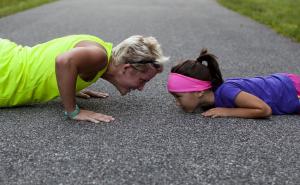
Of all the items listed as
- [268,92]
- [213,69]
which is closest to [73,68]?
[213,69]

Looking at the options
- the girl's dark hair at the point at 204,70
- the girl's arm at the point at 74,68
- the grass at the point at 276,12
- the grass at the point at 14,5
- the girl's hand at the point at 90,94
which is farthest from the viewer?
the grass at the point at 14,5

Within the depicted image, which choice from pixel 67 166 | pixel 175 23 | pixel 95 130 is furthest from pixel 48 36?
pixel 67 166

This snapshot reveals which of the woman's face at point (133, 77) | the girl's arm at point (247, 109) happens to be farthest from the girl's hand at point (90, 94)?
the girl's arm at point (247, 109)

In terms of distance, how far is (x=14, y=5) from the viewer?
14.5 meters

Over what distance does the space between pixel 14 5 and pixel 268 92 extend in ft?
A: 39.5

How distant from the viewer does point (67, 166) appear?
2709 mm

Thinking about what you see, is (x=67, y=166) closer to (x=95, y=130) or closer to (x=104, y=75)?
(x=95, y=130)

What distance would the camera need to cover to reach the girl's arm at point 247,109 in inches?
145

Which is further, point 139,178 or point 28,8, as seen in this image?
point 28,8

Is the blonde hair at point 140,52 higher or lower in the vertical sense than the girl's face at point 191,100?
higher

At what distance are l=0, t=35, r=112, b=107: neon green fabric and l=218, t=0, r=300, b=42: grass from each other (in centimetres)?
559

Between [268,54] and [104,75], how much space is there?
388 cm

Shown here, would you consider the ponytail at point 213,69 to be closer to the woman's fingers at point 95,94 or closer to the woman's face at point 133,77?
the woman's face at point 133,77

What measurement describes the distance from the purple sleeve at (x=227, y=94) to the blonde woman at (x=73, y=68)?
1.70 ft
